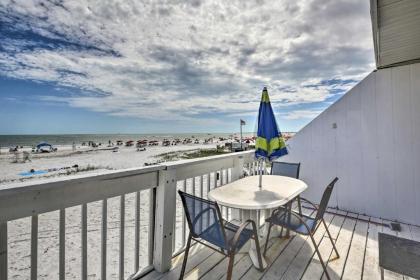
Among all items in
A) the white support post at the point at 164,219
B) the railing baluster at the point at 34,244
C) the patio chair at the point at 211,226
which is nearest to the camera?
the railing baluster at the point at 34,244

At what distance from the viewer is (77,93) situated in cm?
3148

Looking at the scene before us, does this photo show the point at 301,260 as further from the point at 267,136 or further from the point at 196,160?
the point at 196,160

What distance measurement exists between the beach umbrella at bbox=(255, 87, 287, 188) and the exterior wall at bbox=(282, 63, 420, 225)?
210 centimetres

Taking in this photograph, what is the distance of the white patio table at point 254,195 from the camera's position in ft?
5.93

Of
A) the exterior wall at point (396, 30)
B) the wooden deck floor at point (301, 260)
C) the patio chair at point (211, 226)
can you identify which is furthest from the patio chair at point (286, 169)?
the exterior wall at point (396, 30)

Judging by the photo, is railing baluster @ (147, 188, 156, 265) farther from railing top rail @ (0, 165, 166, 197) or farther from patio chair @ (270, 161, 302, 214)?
patio chair @ (270, 161, 302, 214)

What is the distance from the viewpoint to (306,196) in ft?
13.3

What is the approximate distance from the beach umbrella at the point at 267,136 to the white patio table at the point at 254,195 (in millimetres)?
366

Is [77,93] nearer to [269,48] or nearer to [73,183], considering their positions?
[269,48]

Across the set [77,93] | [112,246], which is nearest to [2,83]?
[77,93]

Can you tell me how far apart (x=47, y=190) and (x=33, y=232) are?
0.83 ft

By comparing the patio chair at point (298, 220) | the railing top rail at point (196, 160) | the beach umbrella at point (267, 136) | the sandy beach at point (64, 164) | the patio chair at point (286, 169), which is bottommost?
the sandy beach at point (64, 164)

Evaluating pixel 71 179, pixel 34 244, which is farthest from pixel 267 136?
pixel 34 244

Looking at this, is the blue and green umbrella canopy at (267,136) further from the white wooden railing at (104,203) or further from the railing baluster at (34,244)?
the railing baluster at (34,244)
